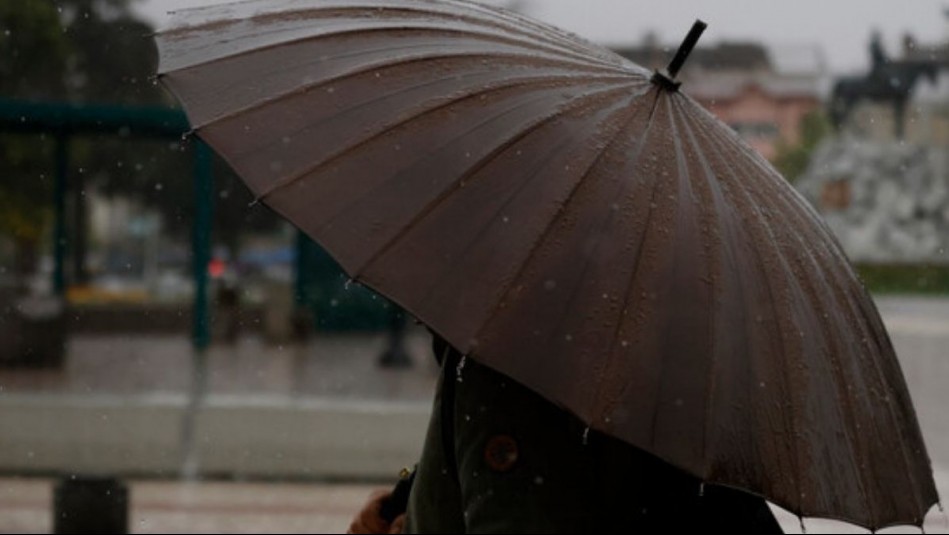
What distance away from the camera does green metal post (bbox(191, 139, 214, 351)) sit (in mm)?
11859

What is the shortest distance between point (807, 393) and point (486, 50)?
700 millimetres

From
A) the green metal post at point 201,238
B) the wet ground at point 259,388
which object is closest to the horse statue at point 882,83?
the wet ground at point 259,388

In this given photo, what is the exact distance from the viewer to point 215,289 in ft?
67.4

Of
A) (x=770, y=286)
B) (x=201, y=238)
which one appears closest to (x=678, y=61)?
(x=770, y=286)

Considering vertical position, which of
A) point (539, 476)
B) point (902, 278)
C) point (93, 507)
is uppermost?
point (539, 476)

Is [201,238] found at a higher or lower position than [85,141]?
higher

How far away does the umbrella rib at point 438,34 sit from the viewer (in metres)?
2.38

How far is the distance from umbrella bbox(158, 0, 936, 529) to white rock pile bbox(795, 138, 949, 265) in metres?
34.3

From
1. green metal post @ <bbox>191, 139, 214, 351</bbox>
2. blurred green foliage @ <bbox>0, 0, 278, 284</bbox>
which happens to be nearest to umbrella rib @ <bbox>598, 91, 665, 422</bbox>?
green metal post @ <bbox>191, 139, 214, 351</bbox>

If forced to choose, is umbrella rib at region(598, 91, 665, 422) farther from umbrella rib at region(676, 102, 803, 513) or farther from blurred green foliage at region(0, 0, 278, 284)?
blurred green foliage at region(0, 0, 278, 284)

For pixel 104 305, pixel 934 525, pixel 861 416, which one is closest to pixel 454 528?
pixel 861 416

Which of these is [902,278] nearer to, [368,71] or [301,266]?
[301,266]

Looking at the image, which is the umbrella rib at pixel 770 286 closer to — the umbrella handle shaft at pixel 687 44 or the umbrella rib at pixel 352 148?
the umbrella handle shaft at pixel 687 44

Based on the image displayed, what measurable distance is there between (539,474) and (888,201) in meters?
36.7
